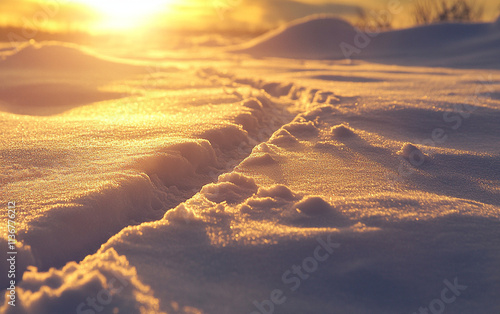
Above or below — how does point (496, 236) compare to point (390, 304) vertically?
above

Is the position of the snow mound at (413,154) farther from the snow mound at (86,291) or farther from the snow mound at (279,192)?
the snow mound at (86,291)

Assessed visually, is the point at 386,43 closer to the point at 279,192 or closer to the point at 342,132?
the point at 342,132

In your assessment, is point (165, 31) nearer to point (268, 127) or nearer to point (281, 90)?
point (281, 90)

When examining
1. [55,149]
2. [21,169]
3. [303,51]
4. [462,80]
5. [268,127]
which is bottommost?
[21,169]

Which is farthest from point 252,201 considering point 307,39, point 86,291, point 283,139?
point 307,39

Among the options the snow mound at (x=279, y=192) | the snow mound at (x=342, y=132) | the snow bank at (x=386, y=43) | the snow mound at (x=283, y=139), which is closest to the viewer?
the snow mound at (x=279, y=192)

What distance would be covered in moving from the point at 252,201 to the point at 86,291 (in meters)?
0.58

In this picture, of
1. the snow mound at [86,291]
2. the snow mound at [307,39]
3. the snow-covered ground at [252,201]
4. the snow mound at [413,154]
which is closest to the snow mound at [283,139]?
the snow-covered ground at [252,201]

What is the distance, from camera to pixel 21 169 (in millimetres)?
1656

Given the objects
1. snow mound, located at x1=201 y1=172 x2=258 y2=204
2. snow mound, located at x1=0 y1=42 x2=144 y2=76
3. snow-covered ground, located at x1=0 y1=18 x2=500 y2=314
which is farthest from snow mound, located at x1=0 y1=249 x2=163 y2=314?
snow mound, located at x1=0 y1=42 x2=144 y2=76

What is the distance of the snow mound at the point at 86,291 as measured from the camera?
0.96 metres

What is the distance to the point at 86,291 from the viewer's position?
99cm

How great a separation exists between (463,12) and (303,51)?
377cm

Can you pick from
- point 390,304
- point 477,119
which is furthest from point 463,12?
point 390,304
